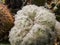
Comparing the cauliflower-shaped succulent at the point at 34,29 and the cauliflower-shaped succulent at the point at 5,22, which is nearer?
the cauliflower-shaped succulent at the point at 34,29

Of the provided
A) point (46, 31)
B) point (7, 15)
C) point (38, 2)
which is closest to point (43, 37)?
point (46, 31)

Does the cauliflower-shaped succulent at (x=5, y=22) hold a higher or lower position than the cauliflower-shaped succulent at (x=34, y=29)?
lower

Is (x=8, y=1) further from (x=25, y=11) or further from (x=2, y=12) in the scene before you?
(x=25, y=11)

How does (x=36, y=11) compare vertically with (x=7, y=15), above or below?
above

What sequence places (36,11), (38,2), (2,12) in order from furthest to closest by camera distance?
(38,2) → (2,12) → (36,11)

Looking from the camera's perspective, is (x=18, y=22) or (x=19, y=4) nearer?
(x=18, y=22)

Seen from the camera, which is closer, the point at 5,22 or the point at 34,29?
the point at 34,29

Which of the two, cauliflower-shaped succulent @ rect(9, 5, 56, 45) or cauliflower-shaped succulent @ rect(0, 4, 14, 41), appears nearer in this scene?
cauliflower-shaped succulent @ rect(9, 5, 56, 45)

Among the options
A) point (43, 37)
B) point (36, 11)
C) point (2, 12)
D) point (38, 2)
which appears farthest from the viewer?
point (38, 2)
